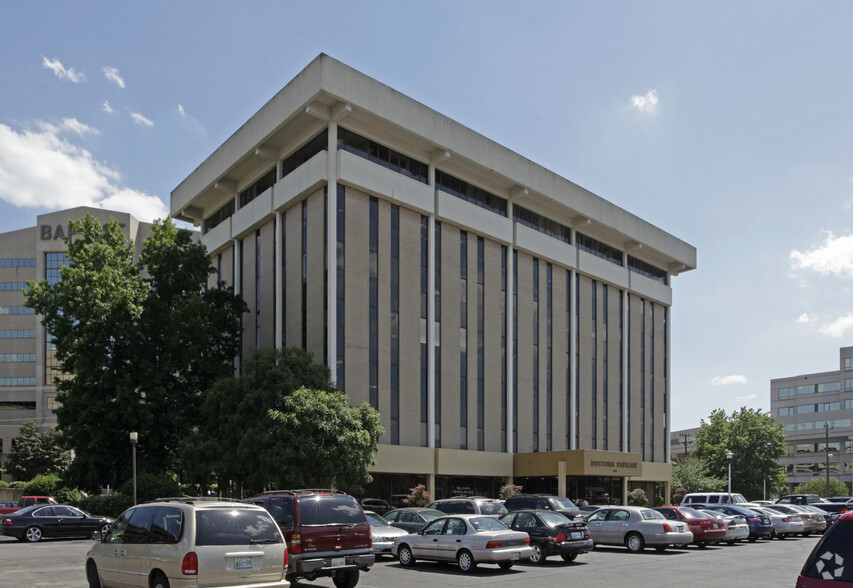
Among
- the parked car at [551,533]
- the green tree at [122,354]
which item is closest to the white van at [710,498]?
the parked car at [551,533]

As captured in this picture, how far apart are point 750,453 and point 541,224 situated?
39364mm

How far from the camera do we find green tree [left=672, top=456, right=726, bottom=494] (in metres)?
66.2

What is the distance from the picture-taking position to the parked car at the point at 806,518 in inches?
1357

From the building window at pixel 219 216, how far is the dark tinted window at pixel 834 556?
45.6 meters

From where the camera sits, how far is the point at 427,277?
1635 inches

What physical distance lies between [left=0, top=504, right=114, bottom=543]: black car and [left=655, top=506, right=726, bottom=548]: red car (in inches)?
827

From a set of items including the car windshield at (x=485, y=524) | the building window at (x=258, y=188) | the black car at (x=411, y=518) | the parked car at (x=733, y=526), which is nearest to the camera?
the car windshield at (x=485, y=524)

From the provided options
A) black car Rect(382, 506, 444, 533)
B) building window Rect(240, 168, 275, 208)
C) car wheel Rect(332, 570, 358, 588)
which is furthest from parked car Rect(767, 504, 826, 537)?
building window Rect(240, 168, 275, 208)

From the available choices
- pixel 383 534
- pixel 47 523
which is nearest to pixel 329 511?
pixel 383 534

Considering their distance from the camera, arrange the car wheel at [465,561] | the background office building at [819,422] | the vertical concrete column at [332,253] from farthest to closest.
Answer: the background office building at [819,422] < the vertical concrete column at [332,253] < the car wheel at [465,561]

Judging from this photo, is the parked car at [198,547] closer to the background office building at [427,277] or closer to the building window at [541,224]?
the background office building at [427,277]

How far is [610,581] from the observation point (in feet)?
55.8

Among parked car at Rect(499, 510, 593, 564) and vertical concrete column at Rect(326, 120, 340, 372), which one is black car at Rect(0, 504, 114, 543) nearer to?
vertical concrete column at Rect(326, 120, 340, 372)

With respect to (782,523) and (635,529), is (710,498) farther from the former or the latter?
(635,529)
